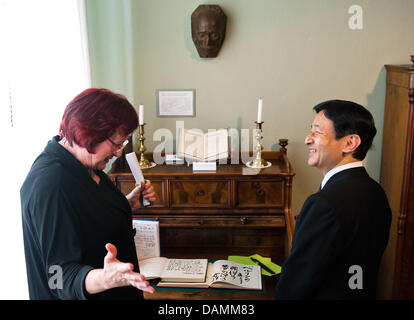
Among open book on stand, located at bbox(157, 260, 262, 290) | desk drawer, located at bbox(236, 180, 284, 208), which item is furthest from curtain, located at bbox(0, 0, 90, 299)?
desk drawer, located at bbox(236, 180, 284, 208)

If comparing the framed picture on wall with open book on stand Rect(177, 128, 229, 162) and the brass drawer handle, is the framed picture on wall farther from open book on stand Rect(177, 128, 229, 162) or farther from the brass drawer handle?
the brass drawer handle

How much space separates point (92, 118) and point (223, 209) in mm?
1249

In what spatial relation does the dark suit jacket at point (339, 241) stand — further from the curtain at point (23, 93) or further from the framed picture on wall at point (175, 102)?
the framed picture on wall at point (175, 102)

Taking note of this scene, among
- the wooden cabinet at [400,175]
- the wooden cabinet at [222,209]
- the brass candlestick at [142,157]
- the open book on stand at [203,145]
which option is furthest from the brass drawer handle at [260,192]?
the wooden cabinet at [400,175]

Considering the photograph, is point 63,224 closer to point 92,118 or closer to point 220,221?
point 92,118

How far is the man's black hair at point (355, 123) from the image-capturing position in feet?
4.97

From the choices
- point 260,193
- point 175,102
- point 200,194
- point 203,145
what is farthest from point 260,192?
point 175,102

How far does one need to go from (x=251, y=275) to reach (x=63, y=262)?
1.11m

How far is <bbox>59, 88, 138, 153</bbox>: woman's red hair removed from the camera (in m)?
1.29

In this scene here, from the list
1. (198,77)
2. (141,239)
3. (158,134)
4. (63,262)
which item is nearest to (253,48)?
(198,77)

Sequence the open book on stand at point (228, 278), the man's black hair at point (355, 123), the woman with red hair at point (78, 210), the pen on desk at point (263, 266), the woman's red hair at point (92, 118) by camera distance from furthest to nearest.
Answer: the pen on desk at point (263, 266), the open book on stand at point (228, 278), the man's black hair at point (355, 123), the woman's red hair at point (92, 118), the woman with red hair at point (78, 210)

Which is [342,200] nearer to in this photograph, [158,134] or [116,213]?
[116,213]

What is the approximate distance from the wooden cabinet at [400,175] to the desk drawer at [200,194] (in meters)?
1.05

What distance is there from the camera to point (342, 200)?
1.34m
